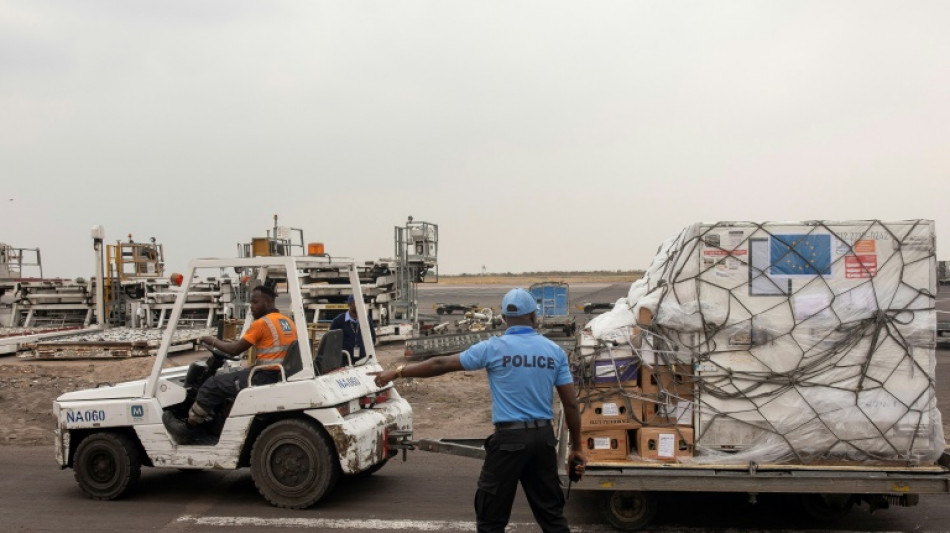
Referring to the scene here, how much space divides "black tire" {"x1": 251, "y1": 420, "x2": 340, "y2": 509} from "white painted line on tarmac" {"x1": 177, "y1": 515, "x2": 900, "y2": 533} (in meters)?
0.23

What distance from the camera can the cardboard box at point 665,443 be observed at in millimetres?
5344

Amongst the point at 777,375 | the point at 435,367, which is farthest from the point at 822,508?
the point at 435,367

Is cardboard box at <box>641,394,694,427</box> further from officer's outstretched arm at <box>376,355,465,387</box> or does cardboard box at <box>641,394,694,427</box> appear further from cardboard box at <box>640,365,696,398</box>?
officer's outstretched arm at <box>376,355,465,387</box>

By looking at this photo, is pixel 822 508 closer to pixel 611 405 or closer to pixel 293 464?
Answer: pixel 611 405

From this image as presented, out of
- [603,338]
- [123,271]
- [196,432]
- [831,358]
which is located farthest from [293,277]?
[123,271]

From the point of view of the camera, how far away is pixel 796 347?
17.2ft

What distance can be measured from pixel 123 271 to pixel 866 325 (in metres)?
18.7

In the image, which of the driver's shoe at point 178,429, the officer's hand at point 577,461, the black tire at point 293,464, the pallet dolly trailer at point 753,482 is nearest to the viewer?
the officer's hand at point 577,461

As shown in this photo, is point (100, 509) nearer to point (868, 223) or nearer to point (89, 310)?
point (868, 223)

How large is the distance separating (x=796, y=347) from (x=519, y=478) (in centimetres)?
235

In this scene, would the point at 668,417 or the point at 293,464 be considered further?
the point at 293,464

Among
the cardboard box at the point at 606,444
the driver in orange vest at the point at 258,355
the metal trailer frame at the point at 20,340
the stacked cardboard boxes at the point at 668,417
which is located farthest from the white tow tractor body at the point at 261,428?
the metal trailer frame at the point at 20,340

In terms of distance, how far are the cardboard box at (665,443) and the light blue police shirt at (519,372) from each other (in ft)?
4.79

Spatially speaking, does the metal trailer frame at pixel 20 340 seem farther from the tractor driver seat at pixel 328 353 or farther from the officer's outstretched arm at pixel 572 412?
the officer's outstretched arm at pixel 572 412
